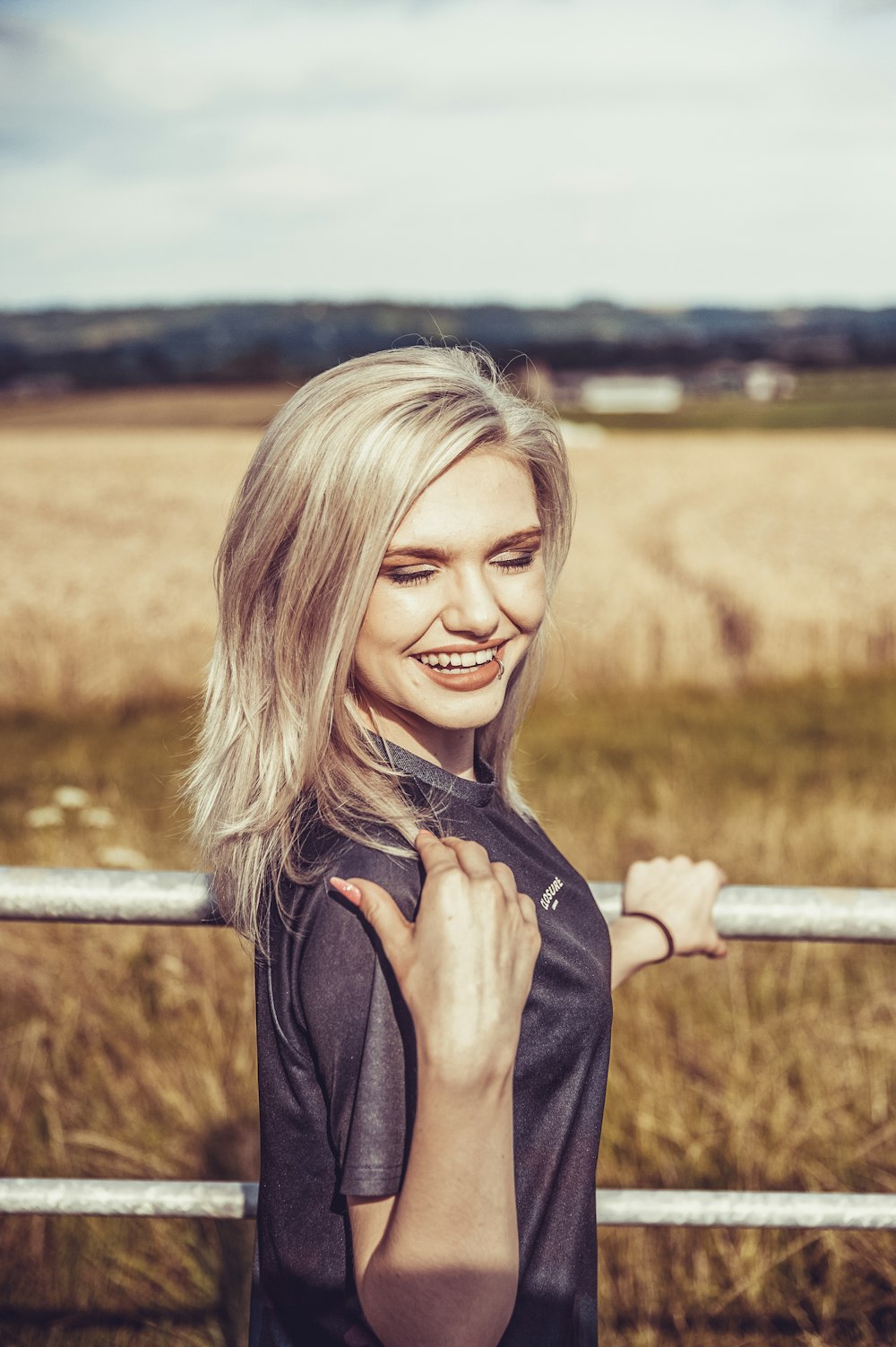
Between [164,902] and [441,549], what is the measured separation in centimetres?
59

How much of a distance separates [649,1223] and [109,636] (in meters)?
10.4

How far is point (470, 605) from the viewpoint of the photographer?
1346 millimetres

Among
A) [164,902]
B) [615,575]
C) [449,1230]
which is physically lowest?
[615,575]

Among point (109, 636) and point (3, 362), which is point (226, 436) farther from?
point (3, 362)

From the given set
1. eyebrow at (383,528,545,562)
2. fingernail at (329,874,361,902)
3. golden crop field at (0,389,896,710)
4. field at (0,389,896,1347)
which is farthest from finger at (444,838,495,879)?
golden crop field at (0,389,896,710)

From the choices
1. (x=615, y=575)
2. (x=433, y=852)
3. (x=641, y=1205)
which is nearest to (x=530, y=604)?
(x=433, y=852)

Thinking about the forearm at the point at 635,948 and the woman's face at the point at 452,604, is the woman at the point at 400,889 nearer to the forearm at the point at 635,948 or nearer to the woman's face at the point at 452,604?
the woman's face at the point at 452,604

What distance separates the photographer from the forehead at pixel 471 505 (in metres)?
1.30

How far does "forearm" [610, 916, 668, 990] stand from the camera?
63.1 inches

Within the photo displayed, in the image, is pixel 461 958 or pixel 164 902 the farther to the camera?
pixel 164 902

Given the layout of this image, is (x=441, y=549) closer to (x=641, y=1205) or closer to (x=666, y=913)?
(x=666, y=913)

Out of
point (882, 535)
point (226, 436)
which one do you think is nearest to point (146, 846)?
point (882, 535)

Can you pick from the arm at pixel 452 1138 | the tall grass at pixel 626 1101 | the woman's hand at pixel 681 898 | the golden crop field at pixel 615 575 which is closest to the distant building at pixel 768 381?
the golden crop field at pixel 615 575

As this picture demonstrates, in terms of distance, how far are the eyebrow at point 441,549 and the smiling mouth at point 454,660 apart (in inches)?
4.6
